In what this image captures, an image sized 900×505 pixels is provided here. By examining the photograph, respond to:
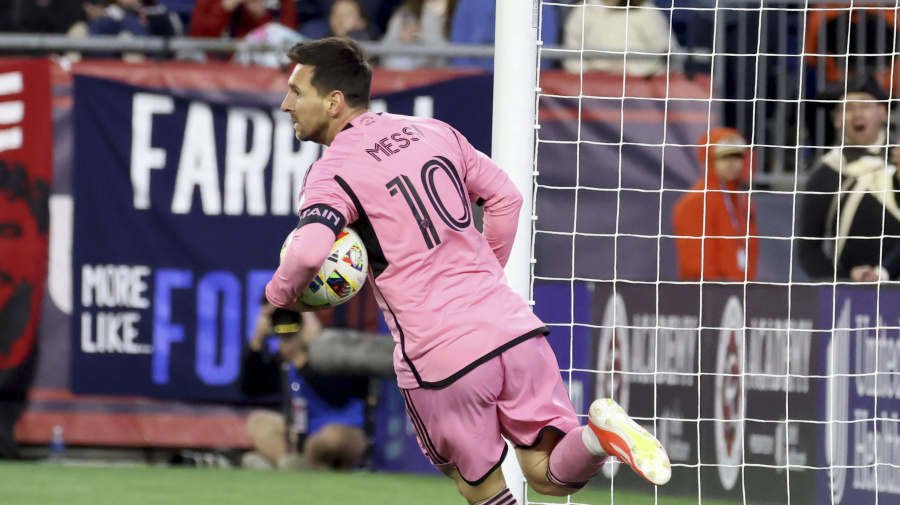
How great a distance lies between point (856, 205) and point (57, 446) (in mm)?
4998

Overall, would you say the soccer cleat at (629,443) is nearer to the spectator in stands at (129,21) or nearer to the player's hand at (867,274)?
the player's hand at (867,274)

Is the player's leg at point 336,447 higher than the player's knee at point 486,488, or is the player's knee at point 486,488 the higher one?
the player's knee at point 486,488

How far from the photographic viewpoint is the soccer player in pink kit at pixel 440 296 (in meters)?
3.73

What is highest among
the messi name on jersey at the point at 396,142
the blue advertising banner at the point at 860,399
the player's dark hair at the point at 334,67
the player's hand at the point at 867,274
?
the player's dark hair at the point at 334,67

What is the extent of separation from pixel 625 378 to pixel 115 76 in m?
3.70

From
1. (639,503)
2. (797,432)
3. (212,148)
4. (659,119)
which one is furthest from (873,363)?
(212,148)

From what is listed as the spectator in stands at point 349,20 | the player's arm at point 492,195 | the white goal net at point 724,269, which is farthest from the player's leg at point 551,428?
the spectator in stands at point 349,20

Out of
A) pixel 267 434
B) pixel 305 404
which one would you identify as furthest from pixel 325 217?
pixel 267 434

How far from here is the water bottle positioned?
764cm

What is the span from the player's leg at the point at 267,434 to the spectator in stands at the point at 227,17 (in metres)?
2.88

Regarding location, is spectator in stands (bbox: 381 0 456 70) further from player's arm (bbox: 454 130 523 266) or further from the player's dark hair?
the player's dark hair

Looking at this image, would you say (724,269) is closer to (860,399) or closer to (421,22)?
(860,399)

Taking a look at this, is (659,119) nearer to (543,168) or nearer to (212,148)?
(543,168)

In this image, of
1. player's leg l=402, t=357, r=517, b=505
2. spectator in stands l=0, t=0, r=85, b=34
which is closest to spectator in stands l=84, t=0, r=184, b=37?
spectator in stands l=0, t=0, r=85, b=34
